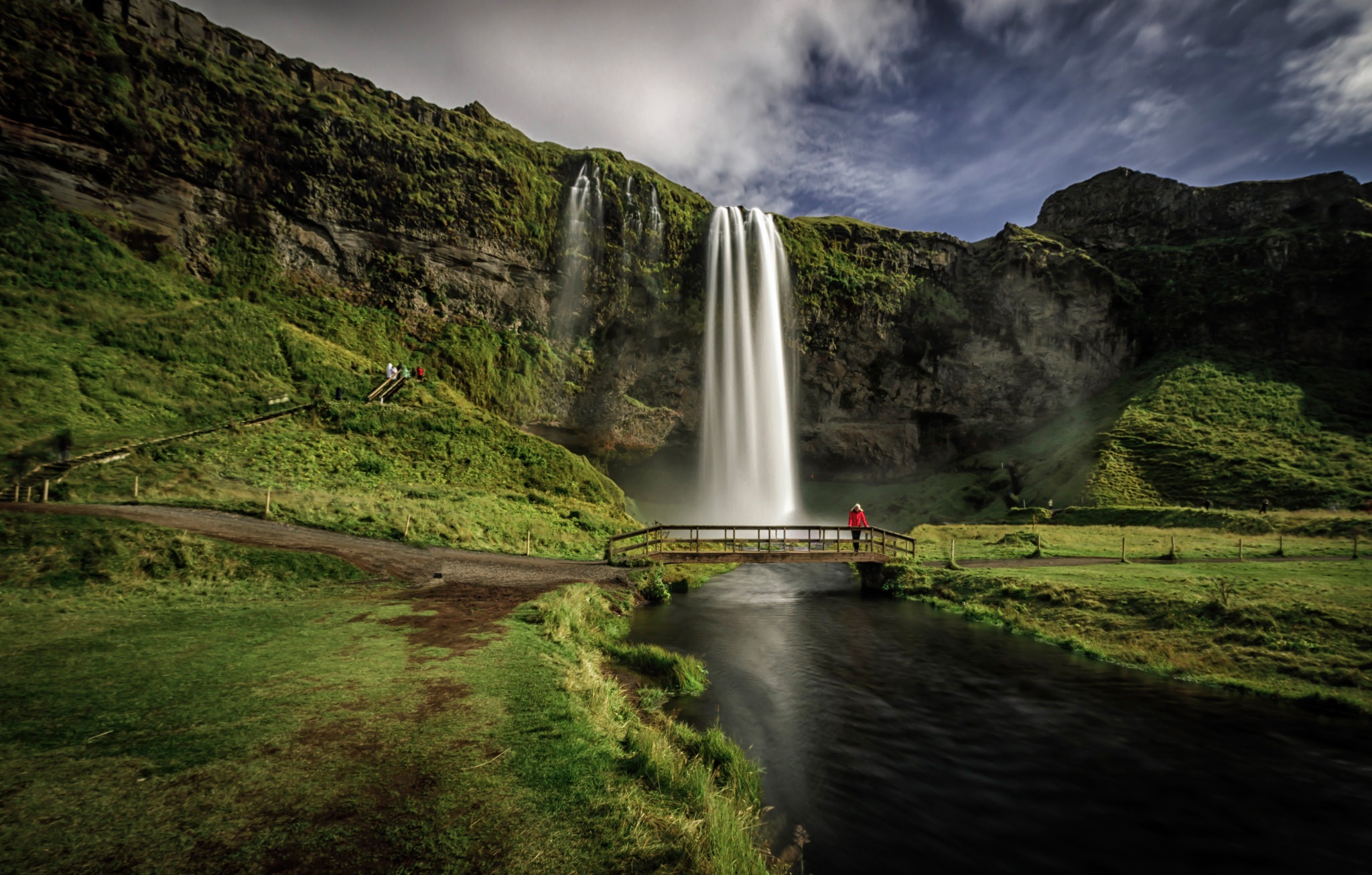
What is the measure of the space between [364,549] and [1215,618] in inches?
1051

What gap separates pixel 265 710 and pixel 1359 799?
16.7 metres

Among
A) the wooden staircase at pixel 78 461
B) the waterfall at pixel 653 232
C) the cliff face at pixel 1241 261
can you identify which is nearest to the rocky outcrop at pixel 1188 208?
the cliff face at pixel 1241 261

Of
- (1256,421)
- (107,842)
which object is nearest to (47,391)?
(107,842)

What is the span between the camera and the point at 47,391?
2228 centimetres

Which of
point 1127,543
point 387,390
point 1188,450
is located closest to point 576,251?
point 387,390

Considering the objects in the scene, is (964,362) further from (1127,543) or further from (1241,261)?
(1127,543)

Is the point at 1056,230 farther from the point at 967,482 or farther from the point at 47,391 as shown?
the point at 47,391

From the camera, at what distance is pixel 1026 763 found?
384 inches

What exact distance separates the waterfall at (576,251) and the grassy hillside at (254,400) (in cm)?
950

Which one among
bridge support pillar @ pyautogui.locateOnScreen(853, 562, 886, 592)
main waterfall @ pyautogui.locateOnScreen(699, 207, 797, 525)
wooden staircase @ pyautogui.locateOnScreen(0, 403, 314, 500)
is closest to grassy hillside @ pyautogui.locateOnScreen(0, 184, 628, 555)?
wooden staircase @ pyautogui.locateOnScreen(0, 403, 314, 500)

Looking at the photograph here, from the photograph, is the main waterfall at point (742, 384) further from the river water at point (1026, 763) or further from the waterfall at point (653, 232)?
the river water at point (1026, 763)

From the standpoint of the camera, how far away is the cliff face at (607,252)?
1323 inches

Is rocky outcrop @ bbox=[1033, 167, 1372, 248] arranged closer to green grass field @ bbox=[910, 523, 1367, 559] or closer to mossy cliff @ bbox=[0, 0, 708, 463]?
green grass field @ bbox=[910, 523, 1367, 559]

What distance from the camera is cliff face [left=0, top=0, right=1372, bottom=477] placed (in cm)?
3359
